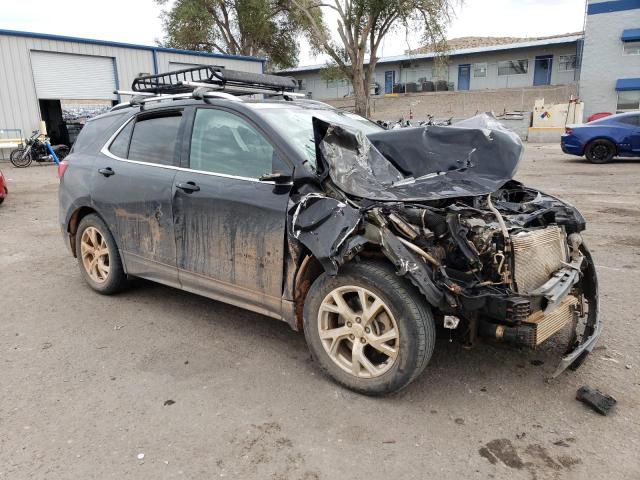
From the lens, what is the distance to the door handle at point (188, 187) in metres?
3.79

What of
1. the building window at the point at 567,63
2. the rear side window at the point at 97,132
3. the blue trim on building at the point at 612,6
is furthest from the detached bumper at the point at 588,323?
the building window at the point at 567,63

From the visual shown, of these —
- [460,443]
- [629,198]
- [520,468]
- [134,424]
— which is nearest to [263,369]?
[134,424]

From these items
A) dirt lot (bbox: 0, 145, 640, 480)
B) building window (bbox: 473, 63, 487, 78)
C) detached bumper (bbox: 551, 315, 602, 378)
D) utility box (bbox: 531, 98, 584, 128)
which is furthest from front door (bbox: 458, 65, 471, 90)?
detached bumper (bbox: 551, 315, 602, 378)

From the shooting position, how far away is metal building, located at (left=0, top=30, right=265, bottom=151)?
19.5 metres

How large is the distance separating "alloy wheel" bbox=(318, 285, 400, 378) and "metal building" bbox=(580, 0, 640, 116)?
3384 centimetres

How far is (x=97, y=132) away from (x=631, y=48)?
3462 centimetres

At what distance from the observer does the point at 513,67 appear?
40188mm

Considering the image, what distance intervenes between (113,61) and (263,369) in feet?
75.0

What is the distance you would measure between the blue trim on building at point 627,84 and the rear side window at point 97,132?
110 feet

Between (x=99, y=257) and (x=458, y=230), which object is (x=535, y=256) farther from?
(x=99, y=257)

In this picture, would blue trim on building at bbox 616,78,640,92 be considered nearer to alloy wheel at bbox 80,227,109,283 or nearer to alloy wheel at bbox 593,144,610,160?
alloy wheel at bbox 593,144,610,160

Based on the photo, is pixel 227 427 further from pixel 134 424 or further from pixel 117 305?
pixel 117 305

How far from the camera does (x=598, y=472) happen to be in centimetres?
244

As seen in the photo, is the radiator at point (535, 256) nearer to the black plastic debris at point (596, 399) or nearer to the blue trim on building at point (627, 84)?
the black plastic debris at point (596, 399)
